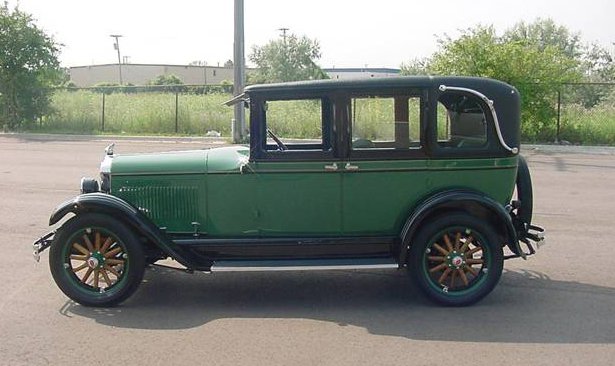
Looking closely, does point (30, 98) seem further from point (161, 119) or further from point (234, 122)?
point (234, 122)

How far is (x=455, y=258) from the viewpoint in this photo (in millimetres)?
5742

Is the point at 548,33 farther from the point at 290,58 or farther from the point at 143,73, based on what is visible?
the point at 143,73

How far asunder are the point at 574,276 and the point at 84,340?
4658mm

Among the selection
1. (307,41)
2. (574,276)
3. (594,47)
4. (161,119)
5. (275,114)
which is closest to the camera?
(275,114)

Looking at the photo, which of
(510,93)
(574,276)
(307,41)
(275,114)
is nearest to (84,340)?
(275,114)

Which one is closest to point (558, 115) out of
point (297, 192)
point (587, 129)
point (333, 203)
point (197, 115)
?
point (587, 129)

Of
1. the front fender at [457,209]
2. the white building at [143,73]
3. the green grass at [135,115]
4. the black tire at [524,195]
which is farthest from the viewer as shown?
the white building at [143,73]

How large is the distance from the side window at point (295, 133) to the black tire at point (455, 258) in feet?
3.94

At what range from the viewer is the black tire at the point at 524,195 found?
20.0ft

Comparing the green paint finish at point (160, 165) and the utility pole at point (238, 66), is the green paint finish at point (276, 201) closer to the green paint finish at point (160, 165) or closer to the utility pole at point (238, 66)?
the green paint finish at point (160, 165)

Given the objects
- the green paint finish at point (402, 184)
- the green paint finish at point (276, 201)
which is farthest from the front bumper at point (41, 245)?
the green paint finish at point (402, 184)

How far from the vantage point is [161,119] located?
995 inches

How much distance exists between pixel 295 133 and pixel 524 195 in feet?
7.32

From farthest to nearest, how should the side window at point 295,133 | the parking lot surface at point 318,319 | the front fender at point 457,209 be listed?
the side window at point 295,133
the front fender at point 457,209
the parking lot surface at point 318,319
